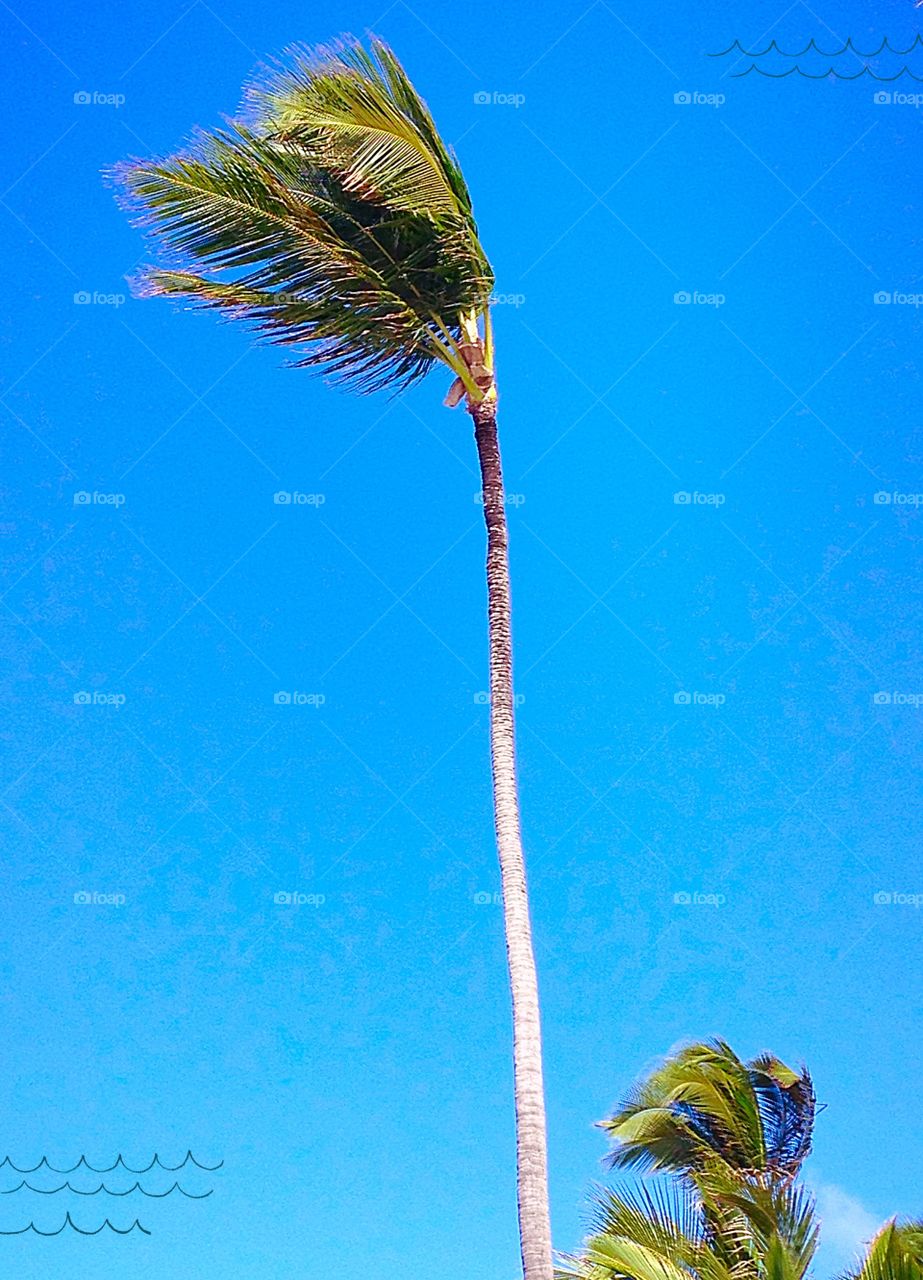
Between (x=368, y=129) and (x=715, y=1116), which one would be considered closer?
(x=368, y=129)

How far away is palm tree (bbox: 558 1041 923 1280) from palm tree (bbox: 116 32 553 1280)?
362cm

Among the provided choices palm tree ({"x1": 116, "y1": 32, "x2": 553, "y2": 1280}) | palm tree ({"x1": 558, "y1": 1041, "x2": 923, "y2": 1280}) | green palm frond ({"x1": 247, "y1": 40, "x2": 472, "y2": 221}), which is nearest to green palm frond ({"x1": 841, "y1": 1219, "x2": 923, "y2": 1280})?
palm tree ({"x1": 558, "y1": 1041, "x2": 923, "y2": 1280})

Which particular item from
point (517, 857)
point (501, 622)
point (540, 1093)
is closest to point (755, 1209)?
point (540, 1093)

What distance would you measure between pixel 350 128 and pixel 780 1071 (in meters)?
12.6

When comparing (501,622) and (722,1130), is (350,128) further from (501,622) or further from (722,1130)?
(722,1130)

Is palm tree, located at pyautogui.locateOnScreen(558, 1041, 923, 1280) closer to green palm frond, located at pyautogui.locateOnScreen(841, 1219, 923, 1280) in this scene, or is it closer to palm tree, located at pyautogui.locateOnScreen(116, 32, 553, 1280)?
green palm frond, located at pyautogui.locateOnScreen(841, 1219, 923, 1280)

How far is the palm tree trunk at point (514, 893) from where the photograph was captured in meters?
11.4

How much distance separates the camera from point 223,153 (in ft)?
43.6

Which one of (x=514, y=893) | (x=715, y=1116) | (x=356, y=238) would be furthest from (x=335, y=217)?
(x=715, y=1116)

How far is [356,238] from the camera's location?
13680 millimetres

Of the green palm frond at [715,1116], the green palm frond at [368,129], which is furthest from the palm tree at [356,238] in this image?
the green palm frond at [715,1116]

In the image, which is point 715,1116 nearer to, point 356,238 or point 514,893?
point 514,893

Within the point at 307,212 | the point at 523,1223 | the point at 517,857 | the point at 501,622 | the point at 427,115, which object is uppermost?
the point at 427,115

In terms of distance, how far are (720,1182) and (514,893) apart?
11.9 ft
